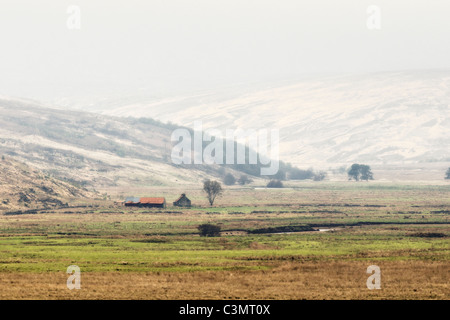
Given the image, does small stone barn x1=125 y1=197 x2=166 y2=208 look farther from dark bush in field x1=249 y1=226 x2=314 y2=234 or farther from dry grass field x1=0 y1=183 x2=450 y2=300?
dark bush in field x1=249 y1=226 x2=314 y2=234

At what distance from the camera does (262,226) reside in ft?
358

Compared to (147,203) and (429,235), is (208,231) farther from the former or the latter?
(147,203)

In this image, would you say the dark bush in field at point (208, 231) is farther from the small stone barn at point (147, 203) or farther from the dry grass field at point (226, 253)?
the small stone barn at point (147, 203)

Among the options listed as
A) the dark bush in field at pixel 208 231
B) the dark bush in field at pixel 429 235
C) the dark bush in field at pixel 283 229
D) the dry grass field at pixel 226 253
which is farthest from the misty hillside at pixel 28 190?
the dark bush in field at pixel 429 235

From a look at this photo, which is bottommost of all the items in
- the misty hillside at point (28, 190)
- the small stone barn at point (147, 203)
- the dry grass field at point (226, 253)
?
the dry grass field at point (226, 253)

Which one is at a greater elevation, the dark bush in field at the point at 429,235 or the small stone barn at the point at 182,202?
the small stone barn at the point at 182,202

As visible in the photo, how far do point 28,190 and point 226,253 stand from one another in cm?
8644

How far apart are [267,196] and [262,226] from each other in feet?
276

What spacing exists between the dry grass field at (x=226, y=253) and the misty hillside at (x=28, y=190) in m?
8.39

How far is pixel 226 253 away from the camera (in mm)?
76500

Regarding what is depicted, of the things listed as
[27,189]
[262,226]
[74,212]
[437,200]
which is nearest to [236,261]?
[262,226]

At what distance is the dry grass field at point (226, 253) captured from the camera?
53.2m

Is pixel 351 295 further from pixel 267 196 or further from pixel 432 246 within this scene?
pixel 267 196

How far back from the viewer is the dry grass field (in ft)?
175
